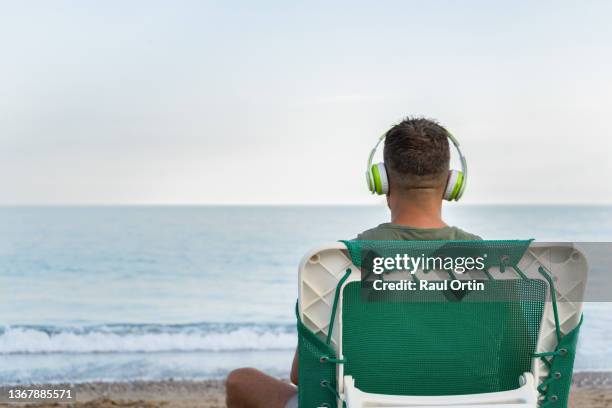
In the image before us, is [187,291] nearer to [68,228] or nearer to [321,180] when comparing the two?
[321,180]

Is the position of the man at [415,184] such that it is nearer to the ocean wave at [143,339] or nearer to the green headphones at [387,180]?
the green headphones at [387,180]

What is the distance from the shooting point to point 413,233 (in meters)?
2.87

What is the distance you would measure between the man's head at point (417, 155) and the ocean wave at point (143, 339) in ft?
28.6

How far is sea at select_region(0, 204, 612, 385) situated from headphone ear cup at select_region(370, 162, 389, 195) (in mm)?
6269

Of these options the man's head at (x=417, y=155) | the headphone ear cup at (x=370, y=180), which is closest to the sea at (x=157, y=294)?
the headphone ear cup at (x=370, y=180)

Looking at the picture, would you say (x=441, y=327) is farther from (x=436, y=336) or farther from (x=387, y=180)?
(x=387, y=180)

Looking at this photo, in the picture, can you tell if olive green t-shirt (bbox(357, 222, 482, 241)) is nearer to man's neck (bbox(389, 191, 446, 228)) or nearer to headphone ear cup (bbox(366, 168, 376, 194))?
man's neck (bbox(389, 191, 446, 228))

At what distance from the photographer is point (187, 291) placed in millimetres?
18203

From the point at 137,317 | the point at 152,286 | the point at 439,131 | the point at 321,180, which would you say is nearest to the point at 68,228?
the point at 321,180

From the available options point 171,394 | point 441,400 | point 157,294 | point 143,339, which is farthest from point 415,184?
point 157,294

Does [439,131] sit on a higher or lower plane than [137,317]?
higher

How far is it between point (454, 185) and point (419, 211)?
182mm

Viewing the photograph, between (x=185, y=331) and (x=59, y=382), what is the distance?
13.7 feet

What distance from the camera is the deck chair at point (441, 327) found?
7.83 ft
